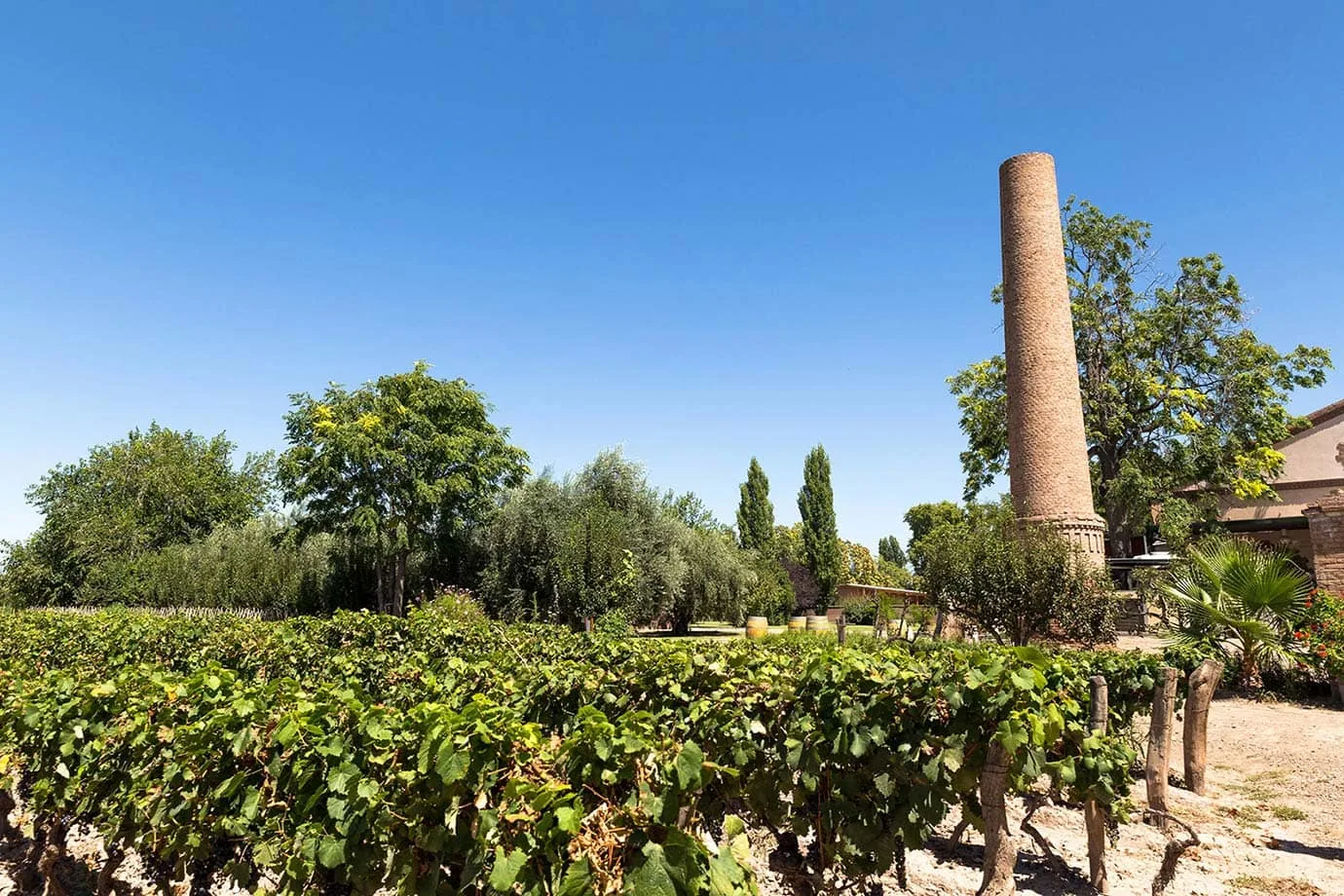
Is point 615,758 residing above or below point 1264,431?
below

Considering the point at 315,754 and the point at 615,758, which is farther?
the point at 315,754

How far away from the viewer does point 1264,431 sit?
26.6 metres

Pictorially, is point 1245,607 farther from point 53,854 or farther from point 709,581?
point 709,581

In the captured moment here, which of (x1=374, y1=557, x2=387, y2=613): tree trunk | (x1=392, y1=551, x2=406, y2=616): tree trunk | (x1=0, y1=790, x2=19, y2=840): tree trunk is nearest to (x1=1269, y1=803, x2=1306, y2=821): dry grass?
(x1=0, y1=790, x2=19, y2=840): tree trunk

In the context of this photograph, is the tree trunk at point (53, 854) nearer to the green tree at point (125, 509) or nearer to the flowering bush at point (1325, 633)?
the flowering bush at point (1325, 633)

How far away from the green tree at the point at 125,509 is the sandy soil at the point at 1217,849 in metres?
33.6

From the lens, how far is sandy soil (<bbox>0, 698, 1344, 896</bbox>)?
4.73m

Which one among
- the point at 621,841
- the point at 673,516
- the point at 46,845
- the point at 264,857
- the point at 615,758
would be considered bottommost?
the point at 46,845

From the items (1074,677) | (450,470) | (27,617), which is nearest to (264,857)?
(1074,677)

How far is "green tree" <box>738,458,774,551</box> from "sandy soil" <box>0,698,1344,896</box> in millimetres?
43635

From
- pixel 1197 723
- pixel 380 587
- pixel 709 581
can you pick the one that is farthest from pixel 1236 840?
pixel 380 587

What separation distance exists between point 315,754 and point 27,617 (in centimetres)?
1233

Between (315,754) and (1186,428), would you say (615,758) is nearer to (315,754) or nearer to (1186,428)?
(315,754)

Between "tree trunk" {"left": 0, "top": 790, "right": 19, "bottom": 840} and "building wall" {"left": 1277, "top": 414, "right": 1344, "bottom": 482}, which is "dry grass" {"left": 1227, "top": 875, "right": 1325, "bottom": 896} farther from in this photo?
"building wall" {"left": 1277, "top": 414, "right": 1344, "bottom": 482}
